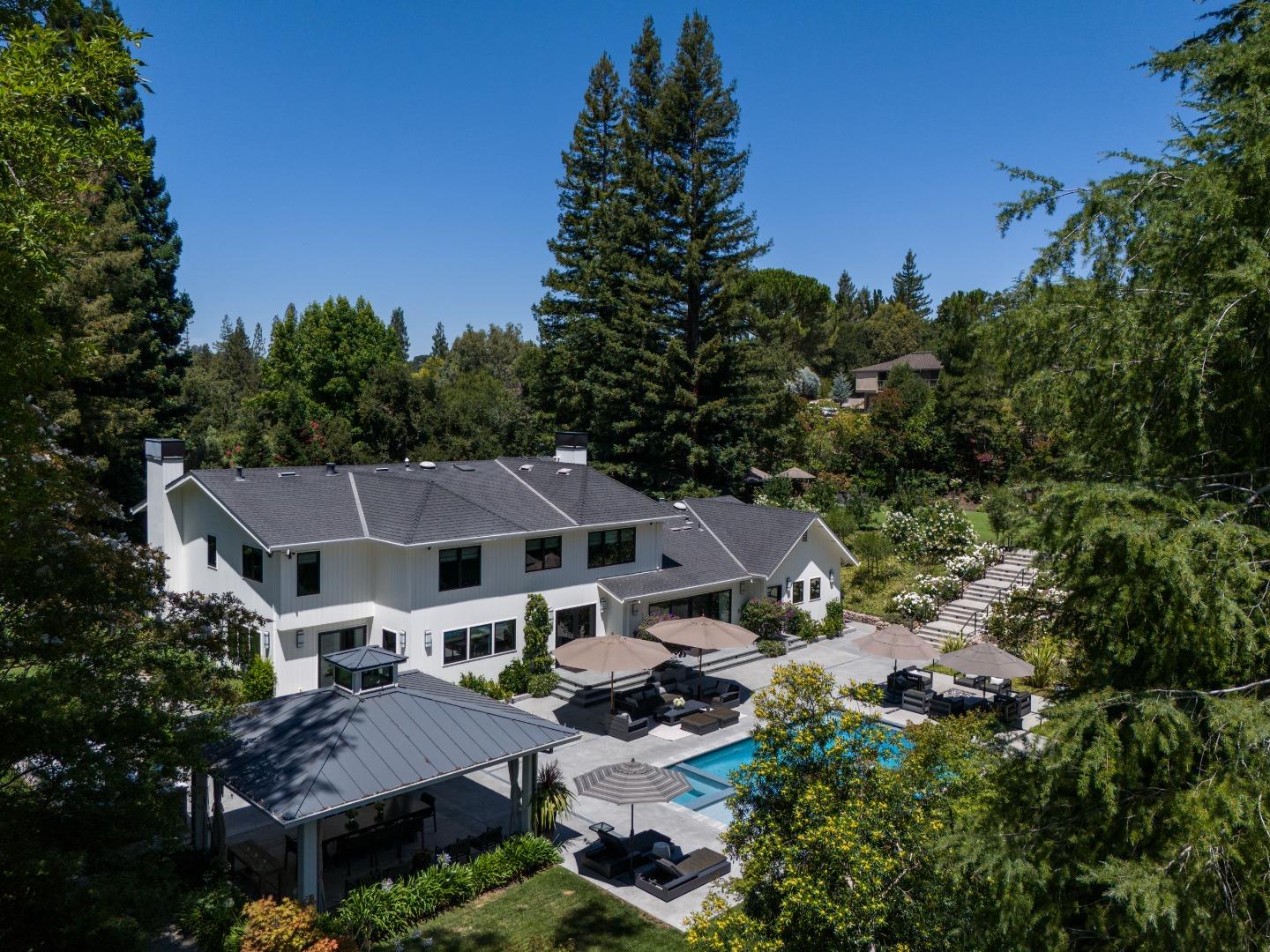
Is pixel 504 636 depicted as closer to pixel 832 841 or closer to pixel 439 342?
pixel 832 841

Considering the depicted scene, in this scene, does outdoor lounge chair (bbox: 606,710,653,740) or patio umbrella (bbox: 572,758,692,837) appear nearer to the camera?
patio umbrella (bbox: 572,758,692,837)

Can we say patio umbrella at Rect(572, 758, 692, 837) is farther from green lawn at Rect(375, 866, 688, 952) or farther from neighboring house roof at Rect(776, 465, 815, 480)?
neighboring house roof at Rect(776, 465, 815, 480)

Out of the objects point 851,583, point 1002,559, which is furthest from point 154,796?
point 1002,559

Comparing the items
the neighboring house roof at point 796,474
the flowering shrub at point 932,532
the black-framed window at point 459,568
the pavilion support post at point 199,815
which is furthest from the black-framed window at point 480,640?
the neighboring house roof at point 796,474

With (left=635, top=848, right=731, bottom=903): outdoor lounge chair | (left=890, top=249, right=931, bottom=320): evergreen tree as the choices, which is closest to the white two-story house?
(left=635, top=848, right=731, bottom=903): outdoor lounge chair

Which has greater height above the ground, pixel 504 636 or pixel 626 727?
pixel 504 636

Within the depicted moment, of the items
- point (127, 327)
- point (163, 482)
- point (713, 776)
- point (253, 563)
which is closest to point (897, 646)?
point (713, 776)

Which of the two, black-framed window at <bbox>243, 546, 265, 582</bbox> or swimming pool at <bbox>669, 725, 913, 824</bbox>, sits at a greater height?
black-framed window at <bbox>243, 546, 265, 582</bbox>
